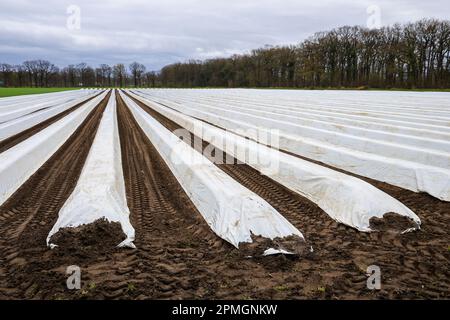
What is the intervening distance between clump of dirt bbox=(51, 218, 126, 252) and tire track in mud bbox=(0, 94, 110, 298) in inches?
6.4

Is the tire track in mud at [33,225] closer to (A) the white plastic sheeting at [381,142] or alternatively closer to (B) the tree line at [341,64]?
(A) the white plastic sheeting at [381,142]

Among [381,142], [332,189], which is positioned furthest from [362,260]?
[381,142]

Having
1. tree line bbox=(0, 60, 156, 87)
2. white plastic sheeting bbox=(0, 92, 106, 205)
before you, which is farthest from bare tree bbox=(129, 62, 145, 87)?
white plastic sheeting bbox=(0, 92, 106, 205)

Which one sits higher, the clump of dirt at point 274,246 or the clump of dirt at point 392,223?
the clump of dirt at point 392,223

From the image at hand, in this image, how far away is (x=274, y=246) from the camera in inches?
142

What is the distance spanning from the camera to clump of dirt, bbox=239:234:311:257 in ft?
11.7

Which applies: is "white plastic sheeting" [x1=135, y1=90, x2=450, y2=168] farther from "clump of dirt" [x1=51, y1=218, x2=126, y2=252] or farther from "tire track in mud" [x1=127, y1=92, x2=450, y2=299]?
"clump of dirt" [x1=51, y1=218, x2=126, y2=252]

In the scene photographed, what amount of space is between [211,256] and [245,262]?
1.20 ft

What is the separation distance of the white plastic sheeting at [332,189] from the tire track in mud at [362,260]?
0.18 m

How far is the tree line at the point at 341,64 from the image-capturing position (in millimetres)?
42031

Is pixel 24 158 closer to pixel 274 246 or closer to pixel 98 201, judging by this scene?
pixel 98 201

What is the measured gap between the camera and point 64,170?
6676 millimetres

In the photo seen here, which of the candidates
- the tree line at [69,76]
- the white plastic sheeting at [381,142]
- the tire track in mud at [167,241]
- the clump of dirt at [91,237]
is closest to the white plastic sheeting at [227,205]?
the tire track in mud at [167,241]
